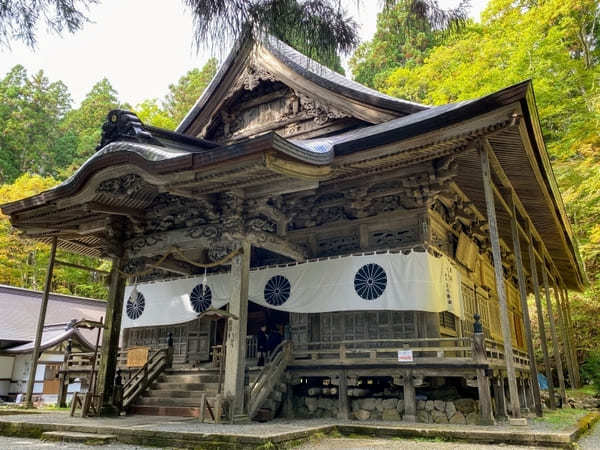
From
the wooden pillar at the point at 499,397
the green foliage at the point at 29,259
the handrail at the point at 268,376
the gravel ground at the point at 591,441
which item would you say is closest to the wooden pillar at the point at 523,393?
the gravel ground at the point at 591,441

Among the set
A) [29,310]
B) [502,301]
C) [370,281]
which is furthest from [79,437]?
[29,310]

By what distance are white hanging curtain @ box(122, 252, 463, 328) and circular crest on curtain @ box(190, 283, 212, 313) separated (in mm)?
24

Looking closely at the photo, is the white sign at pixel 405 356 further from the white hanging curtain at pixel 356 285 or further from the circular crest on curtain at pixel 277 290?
the circular crest on curtain at pixel 277 290

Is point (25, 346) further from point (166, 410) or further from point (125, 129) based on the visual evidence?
point (125, 129)

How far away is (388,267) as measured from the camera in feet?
30.1

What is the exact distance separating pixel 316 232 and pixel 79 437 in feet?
19.8

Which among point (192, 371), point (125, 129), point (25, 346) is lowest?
point (192, 371)

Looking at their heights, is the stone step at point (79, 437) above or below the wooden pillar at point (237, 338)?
below

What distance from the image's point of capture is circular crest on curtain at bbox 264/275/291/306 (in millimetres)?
10148

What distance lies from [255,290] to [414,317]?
3.47 metres

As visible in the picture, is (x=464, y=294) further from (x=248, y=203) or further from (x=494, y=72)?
(x=494, y=72)

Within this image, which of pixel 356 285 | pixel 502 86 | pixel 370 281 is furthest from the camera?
pixel 502 86

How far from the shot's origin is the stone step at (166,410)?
8.99 metres

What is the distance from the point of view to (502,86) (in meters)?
20.8
